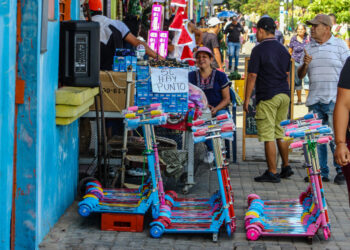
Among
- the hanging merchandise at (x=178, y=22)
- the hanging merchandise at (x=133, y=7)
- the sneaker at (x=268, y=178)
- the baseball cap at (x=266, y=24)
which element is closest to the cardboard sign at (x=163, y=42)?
the hanging merchandise at (x=178, y=22)

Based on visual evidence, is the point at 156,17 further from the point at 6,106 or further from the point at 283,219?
the point at 6,106

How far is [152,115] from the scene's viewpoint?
6.11 m

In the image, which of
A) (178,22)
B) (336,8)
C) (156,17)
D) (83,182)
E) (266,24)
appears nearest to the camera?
Result: (83,182)

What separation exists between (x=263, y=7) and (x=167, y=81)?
7262 centimetres

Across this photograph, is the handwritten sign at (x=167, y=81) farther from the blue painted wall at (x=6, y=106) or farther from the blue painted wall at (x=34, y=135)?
the blue painted wall at (x=6, y=106)

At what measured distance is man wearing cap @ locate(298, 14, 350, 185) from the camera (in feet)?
27.0

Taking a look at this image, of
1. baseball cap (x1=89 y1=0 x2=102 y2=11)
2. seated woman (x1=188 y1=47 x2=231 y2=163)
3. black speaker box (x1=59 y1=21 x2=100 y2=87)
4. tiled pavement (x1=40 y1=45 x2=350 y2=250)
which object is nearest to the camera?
tiled pavement (x1=40 y1=45 x2=350 y2=250)

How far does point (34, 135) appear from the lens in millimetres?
5277

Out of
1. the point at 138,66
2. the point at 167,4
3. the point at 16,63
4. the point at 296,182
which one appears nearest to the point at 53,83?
the point at 16,63

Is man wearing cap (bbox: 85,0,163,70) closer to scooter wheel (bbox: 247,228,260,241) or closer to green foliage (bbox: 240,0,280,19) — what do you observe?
scooter wheel (bbox: 247,228,260,241)

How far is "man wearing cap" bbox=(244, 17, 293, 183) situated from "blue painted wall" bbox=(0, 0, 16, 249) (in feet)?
13.1

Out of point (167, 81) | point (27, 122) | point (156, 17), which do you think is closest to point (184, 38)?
point (156, 17)

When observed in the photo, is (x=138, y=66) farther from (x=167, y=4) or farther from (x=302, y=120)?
(x=167, y=4)

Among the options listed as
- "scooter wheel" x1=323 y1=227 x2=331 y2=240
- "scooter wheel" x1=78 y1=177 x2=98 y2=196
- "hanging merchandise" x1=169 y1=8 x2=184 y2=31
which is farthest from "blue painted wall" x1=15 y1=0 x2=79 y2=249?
"hanging merchandise" x1=169 y1=8 x2=184 y2=31
